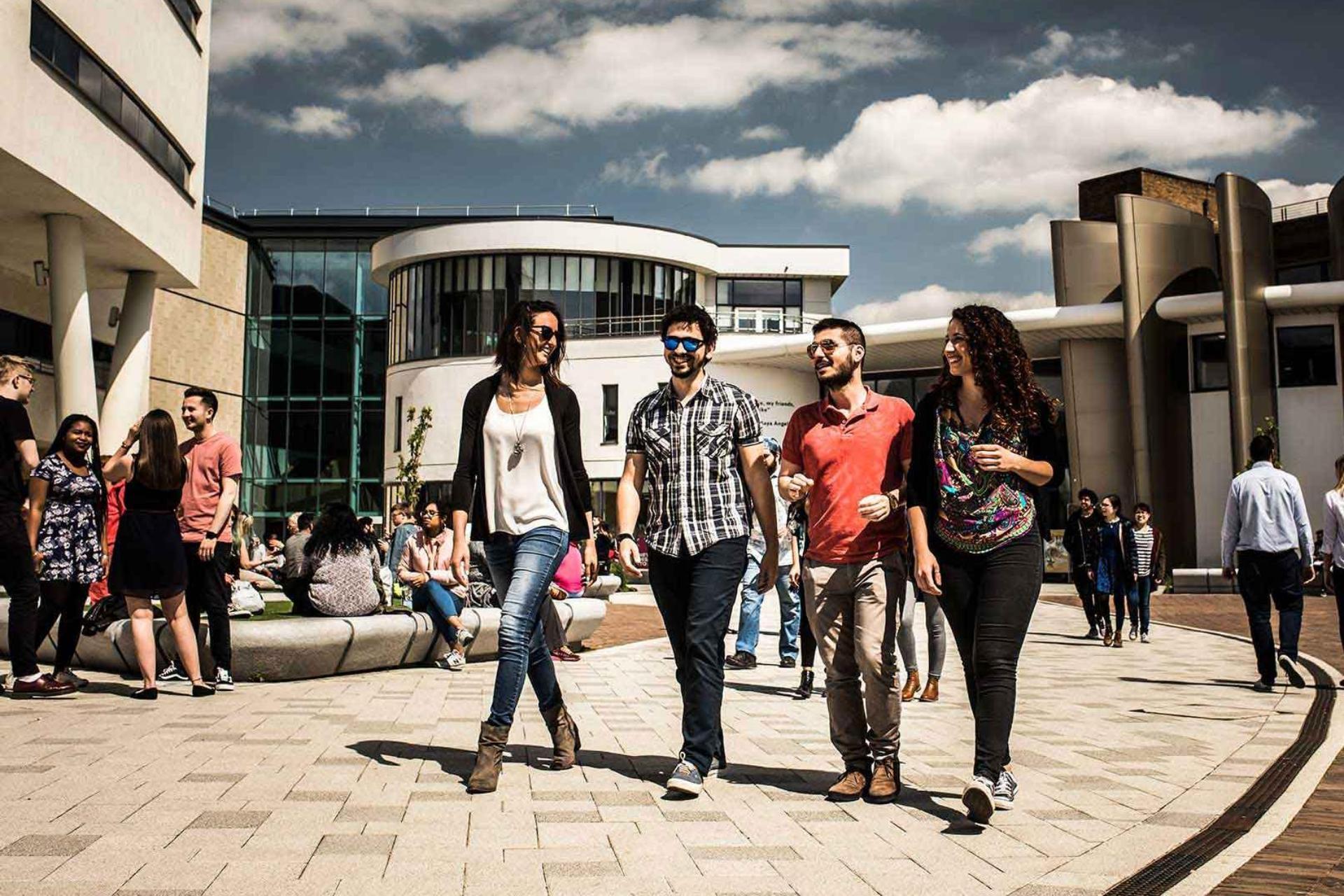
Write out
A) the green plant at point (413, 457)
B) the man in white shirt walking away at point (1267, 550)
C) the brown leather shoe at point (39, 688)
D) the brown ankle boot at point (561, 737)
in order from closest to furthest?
the brown ankle boot at point (561, 737), the brown leather shoe at point (39, 688), the man in white shirt walking away at point (1267, 550), the green plant at point (413, 457)

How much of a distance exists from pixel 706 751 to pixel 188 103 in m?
25.2

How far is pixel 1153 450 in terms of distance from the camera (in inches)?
1411

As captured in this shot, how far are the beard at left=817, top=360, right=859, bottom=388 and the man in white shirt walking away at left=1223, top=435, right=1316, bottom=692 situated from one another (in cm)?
502

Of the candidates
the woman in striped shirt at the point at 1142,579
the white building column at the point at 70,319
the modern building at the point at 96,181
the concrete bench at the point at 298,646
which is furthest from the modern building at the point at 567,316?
the concrete bench at the point at 298,646

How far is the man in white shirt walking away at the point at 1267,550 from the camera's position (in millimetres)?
9133

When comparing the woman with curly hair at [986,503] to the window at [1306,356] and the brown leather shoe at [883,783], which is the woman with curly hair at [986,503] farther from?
the window at [1306,356]

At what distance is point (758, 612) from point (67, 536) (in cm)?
523

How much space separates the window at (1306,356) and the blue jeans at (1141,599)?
23.6m

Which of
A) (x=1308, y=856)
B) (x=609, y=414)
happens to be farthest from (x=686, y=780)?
(x=609, y=414)

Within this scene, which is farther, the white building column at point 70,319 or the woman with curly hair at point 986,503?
the white building column at point 70,319

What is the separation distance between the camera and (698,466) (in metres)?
5.36

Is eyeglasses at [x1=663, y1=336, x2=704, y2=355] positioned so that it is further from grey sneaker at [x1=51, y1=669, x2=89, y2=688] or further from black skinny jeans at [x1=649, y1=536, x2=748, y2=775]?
grey sneaker at [x1=51, y1=669, x2=89, y2=688]

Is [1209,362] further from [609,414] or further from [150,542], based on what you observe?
[150,542]

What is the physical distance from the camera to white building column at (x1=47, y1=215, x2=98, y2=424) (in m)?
22.1
